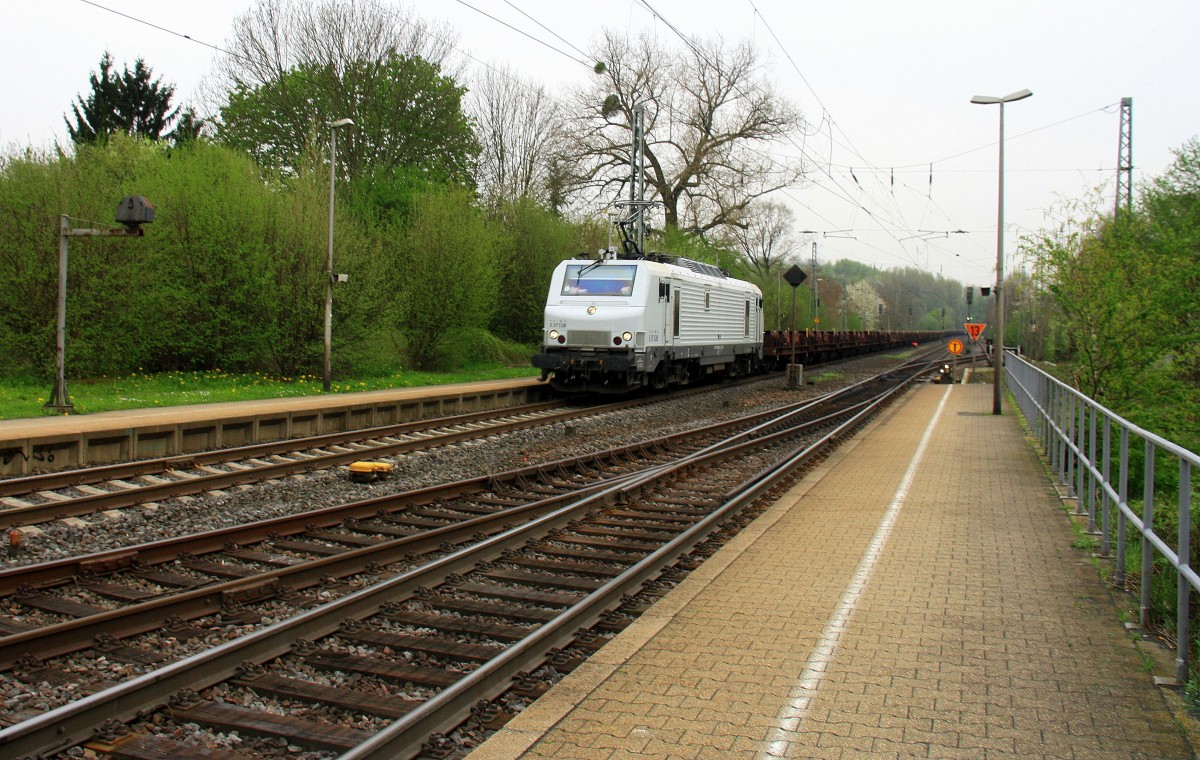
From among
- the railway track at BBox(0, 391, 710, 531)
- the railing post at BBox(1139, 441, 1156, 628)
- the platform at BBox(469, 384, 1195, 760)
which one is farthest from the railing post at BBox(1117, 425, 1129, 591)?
the railway track at BBox(0, 391, 710, 531)

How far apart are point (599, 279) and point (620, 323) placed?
4.56 feet

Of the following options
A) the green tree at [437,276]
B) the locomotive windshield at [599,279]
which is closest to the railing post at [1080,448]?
the locomotive windshield at [599,279]

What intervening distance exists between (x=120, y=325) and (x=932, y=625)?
18617 mm

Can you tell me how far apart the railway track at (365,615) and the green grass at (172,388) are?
9.82 metres

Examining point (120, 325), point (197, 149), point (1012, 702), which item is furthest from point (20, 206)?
point (1012, 702)

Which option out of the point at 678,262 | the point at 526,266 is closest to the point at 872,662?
the point at 678,262

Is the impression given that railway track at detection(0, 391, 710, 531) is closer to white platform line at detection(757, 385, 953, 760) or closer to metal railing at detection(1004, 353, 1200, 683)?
white platform line at detection(757, 385, 953, 760)

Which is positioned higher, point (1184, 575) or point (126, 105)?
point (126, 105)

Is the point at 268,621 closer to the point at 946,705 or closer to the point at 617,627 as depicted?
the point at 617,627

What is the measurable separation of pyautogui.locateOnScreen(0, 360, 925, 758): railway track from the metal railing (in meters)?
3.06

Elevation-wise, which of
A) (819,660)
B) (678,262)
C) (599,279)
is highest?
(678,262)

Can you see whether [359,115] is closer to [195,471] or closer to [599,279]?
[599,279]

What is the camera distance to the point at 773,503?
1027cm

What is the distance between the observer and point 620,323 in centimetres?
2003
